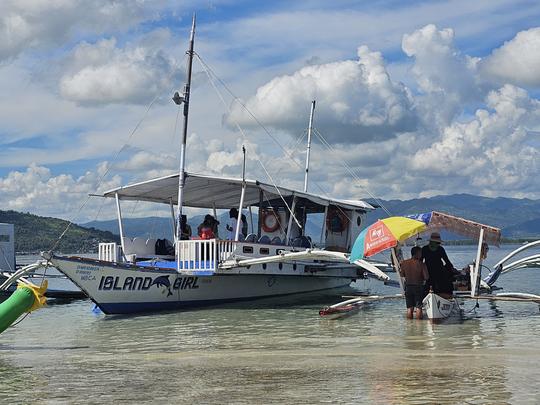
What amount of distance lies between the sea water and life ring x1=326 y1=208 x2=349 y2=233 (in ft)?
26.6

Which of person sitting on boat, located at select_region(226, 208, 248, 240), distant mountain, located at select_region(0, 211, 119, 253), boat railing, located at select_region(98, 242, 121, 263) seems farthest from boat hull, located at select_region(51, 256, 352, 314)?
distant mountain, located at select_region(0, 211, 119, 253)

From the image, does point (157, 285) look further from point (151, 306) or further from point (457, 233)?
point (457, 233)

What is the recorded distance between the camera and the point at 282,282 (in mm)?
24828

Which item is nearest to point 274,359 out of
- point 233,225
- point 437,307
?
point 437,307

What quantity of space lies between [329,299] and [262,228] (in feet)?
12.0

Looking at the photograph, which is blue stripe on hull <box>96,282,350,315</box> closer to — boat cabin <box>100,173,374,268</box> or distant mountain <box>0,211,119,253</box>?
boat cabin <box>100,173,374,268</box>

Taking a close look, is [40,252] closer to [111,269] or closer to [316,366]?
[111,269]

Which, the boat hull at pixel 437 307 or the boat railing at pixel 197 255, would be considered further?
the boat railing at pixel 197 255

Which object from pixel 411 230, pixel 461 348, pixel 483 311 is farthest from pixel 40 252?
pixel 483 311

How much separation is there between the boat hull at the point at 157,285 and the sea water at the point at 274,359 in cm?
77

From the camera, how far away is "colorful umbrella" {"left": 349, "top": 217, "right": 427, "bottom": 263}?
1694 cm

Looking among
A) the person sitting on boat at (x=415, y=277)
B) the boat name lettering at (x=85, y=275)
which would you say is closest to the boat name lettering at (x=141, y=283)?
the boat name lettering at (x=85, y=275)

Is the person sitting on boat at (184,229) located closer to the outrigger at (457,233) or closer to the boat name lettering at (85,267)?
the boat name lettering at (85,267)

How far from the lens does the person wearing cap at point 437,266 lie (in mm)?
17219
